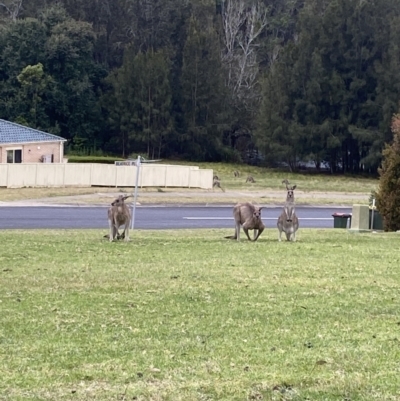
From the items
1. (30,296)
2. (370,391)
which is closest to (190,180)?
Result: (30,296)

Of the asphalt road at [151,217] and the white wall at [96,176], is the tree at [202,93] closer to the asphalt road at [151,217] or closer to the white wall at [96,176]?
the white wall at [96,176]

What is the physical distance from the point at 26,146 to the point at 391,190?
33521 millimetres

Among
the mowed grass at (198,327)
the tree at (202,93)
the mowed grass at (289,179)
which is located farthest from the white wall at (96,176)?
the mowed grass at (198,327)

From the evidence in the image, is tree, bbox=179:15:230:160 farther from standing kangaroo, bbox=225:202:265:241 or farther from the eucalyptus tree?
standing kangaroo, bbox=225:202:265:241

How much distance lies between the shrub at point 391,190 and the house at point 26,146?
31.6 metres

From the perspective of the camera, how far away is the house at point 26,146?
54.9m

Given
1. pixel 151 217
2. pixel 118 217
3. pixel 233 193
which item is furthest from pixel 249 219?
pixel 233 193

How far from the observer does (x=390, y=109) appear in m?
65.8

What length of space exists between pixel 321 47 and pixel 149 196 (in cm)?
2995

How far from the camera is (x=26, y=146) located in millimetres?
56062

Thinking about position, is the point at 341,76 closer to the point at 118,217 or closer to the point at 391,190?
the point at 391,190

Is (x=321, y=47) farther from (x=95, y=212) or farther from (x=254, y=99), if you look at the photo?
(x=95, y=212)

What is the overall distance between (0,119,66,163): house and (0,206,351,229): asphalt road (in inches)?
647

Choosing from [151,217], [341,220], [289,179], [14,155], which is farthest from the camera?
[289,179]
